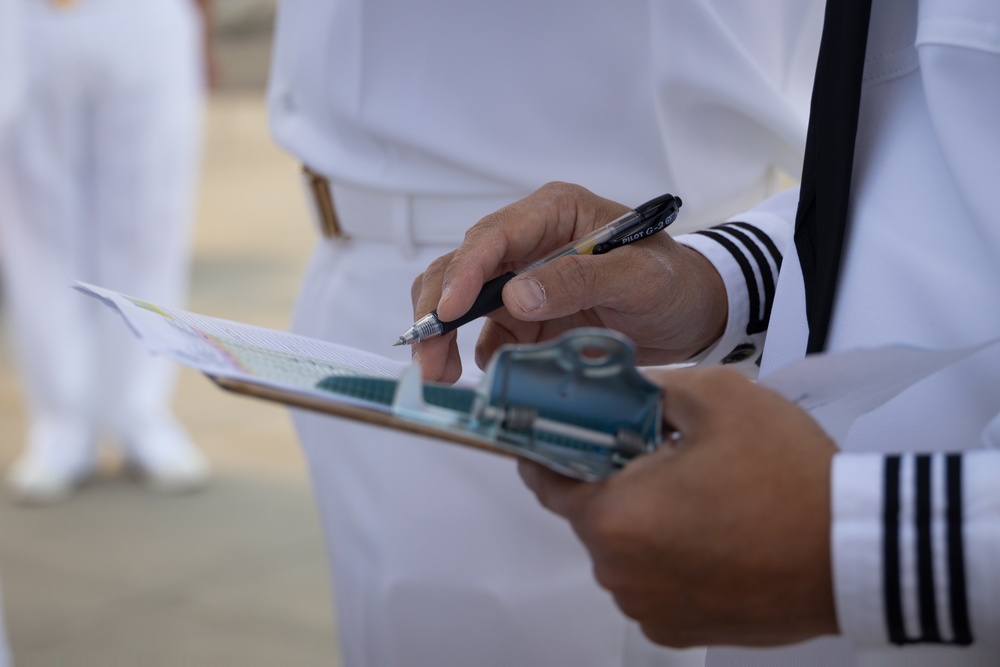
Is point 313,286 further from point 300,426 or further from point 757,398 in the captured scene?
point 757,398

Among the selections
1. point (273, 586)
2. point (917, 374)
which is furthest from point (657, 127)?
point (273, 586)

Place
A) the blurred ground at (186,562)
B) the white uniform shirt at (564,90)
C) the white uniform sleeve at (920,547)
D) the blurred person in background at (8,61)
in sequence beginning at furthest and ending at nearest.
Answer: the blurred person in background at (8,61) → the blurred ground at (186,562) → the white uniform shirt at (564,90) → the white uniform sleeve at (920,547)

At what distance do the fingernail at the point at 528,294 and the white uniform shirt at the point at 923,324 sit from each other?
0.18m

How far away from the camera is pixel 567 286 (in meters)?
0.81

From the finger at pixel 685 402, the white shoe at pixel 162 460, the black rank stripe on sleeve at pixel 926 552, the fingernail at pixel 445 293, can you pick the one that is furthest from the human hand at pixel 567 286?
the white shoe at pixel 162 460

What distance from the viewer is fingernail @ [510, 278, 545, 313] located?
0.80m

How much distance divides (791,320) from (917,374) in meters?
0.18

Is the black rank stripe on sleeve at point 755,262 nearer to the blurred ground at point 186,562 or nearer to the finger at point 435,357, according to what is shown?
the finger at point 435,357

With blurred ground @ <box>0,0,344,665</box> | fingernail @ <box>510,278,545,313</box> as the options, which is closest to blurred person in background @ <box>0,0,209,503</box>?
blurred ground @ <box>0,0,344,665</box>

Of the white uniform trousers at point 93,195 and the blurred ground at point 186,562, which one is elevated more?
the white uniform trousers at point 93,195

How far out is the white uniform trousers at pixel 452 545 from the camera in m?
1.16

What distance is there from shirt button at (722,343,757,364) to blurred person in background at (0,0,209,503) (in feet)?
7.18

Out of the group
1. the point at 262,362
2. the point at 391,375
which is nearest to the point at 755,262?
the point at 391,375

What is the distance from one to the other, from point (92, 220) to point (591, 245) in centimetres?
235
